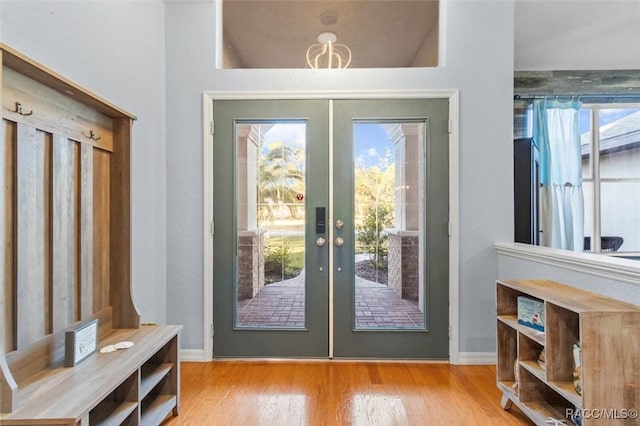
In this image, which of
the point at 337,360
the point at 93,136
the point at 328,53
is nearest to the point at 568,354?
the point at 337,360

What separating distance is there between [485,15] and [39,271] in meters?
3.15

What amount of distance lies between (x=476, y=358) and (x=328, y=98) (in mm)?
2242

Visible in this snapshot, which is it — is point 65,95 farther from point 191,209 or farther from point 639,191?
point 639,191

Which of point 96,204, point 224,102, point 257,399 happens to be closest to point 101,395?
point 96,204

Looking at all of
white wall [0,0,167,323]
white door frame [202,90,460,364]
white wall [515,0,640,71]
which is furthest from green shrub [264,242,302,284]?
white wall [515,0,640,71]

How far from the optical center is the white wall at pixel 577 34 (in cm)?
274

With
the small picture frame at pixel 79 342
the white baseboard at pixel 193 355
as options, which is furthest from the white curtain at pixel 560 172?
the small picture frame at pixel 79 342

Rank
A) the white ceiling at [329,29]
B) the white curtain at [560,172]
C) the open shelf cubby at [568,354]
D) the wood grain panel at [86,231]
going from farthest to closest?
the white curtain at [560,172] → the white ceiling at [329,29] → the wood grain panel at [86,231] → the open shelf cubby at [568,354]

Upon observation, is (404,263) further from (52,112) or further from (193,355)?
(52,112)

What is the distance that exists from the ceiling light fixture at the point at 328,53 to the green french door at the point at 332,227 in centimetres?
59

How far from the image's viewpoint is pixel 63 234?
145 centimetres

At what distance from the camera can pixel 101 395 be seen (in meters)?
Answer: 1.18

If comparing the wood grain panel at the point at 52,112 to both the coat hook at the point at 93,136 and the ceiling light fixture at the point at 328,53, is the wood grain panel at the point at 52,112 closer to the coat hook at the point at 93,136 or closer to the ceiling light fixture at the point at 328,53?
the coat hook at the point at 93,136

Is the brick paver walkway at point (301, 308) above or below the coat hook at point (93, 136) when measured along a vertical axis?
below
